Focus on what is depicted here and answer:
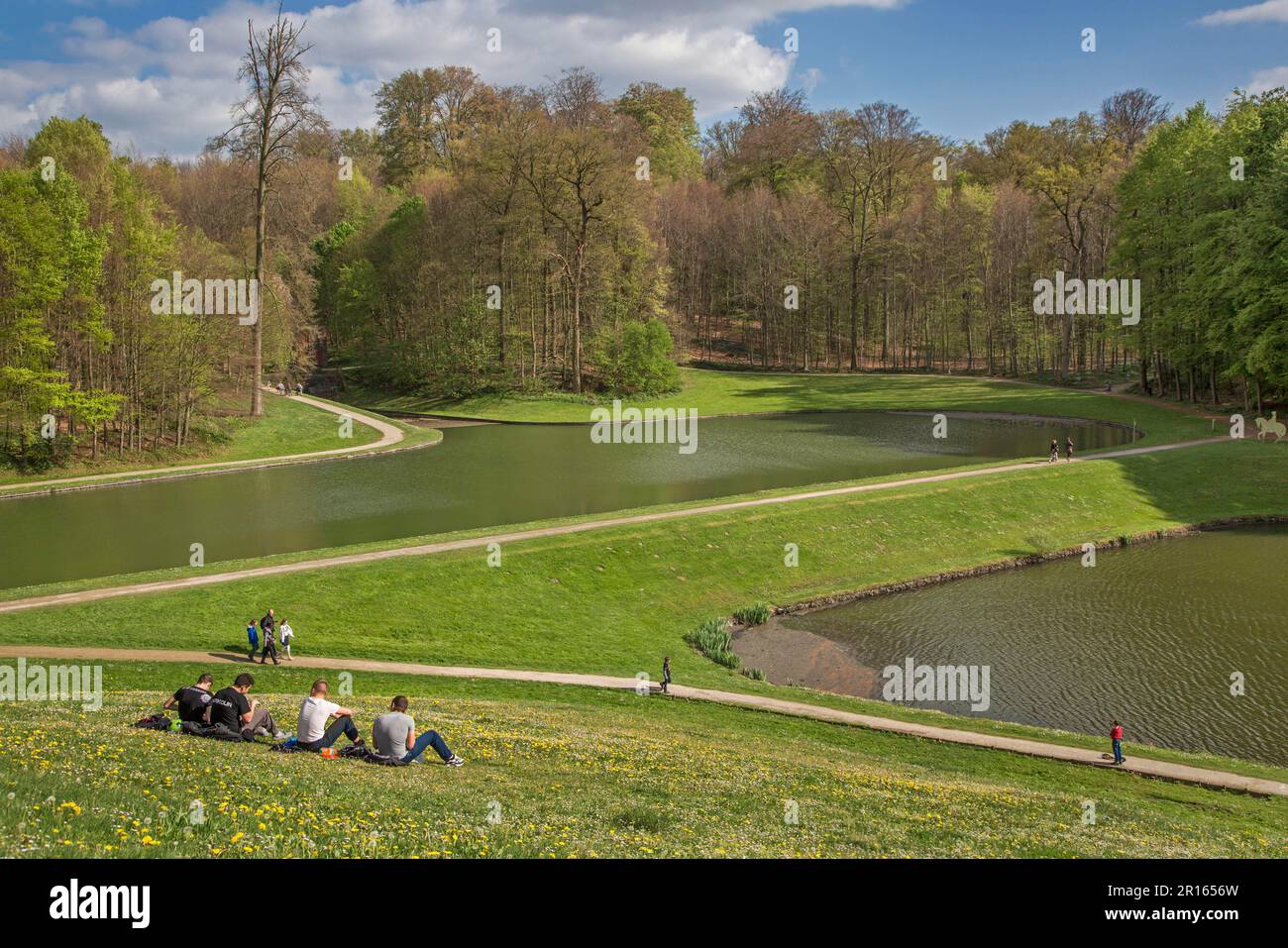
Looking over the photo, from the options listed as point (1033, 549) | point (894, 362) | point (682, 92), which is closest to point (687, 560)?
point (1033, 549)

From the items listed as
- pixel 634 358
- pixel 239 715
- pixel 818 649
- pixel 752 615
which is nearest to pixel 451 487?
pixel 752 615

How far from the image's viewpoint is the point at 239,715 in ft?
51.1

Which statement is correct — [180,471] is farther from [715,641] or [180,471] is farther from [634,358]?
[634,358]

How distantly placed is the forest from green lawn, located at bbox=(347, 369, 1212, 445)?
3.71 meters

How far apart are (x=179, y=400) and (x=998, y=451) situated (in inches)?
2147

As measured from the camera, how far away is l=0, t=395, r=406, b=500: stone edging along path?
48.2 m

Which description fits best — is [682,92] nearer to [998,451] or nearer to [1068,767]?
[998,451]

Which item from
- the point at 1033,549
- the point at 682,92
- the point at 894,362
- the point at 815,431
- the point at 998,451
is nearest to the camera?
the point at 1033,549

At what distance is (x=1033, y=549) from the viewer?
39875 millimetres

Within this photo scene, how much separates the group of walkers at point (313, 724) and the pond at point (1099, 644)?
1425cm

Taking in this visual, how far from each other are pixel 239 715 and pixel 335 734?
5.84 ft

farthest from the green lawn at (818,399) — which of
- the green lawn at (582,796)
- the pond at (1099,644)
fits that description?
the green lawn at (582,796)

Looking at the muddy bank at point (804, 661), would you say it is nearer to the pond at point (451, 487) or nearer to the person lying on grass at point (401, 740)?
the person lying on grass at point (401, 740)

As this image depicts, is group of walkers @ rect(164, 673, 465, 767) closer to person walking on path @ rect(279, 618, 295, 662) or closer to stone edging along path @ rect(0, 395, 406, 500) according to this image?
person walking on path @ rect(279, 618, 295, 662)
